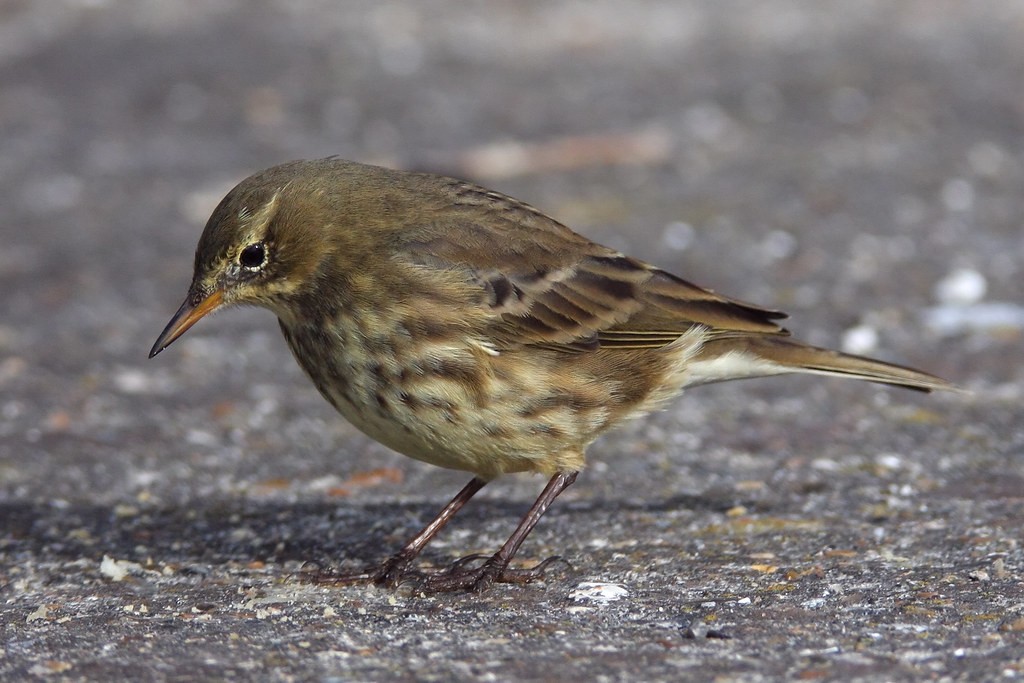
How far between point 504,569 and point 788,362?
1392 mm

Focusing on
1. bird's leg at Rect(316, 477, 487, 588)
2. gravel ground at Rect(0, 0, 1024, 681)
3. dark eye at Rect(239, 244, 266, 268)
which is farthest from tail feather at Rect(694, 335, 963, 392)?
dark eye at Rect(239, 244, 266, 268)

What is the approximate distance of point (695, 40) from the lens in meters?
11.9

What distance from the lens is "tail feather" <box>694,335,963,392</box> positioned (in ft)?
18.2

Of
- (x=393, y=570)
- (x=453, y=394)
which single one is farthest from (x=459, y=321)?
(x=393, y=570)

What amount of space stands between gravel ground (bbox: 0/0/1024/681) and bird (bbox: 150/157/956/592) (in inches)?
19.9

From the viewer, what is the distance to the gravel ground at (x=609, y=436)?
4551 mm

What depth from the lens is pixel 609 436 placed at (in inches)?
266

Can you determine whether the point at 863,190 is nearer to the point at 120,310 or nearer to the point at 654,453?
the point at 654,453

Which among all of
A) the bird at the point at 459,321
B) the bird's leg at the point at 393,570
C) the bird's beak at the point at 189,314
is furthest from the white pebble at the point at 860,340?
the bird's beak at the point at 189,314

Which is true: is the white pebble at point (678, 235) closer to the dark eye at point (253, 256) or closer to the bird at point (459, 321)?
the bird at point (459, 321)

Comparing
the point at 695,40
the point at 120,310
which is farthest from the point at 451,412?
the point at 695,40

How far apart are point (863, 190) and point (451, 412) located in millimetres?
5408

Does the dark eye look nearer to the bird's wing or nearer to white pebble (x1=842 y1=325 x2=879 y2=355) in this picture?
the bird's wing

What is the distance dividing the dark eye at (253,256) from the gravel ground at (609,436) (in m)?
1.09
